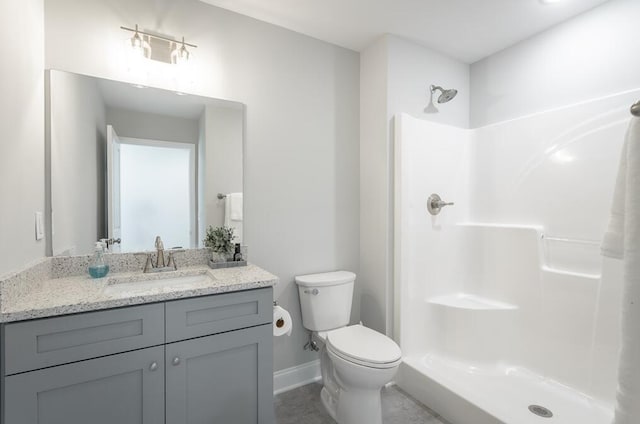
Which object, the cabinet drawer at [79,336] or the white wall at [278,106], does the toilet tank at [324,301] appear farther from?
the cabinet drawer at [79,336]

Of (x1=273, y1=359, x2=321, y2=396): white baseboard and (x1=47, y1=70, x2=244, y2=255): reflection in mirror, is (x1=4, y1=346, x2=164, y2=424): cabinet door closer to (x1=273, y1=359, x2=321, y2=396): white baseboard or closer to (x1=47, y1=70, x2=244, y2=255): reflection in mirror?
(x1=47, y1=70, x2=244, y2=255): reflection in mirror

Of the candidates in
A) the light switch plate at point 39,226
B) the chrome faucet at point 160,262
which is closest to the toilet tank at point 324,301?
the chrome faucet at point 160,262

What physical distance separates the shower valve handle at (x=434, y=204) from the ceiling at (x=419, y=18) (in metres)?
1.17

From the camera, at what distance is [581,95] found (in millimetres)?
2014

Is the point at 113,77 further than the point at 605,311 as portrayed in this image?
No

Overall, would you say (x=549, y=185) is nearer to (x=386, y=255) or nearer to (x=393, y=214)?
(x=393, y=214)

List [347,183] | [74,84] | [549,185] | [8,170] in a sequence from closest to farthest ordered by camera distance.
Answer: [8,170] → [74,84] → [549,185] → [347,183]

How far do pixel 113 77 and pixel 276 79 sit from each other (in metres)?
0.95

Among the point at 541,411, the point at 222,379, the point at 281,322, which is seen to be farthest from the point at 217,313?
the point at 541,411

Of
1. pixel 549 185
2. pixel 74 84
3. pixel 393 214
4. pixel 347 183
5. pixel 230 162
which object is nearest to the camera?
pixel 74 84

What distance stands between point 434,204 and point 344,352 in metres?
1.30

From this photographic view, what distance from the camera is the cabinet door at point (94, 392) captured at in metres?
1.07

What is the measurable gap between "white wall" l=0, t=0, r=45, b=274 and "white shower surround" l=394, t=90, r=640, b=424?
2.01 m

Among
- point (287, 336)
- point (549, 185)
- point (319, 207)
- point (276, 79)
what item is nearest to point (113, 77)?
point (276, 79)
